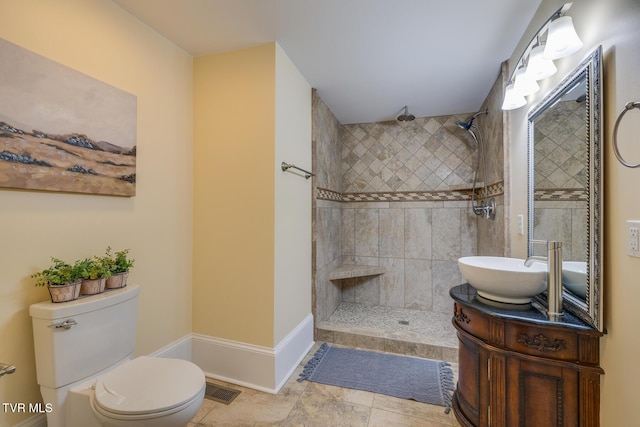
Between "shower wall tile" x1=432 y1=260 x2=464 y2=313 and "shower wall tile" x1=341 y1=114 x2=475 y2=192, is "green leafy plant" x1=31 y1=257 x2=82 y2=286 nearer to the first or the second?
"shower wall tile" x1=341 y1=114 x2=475 y2=192

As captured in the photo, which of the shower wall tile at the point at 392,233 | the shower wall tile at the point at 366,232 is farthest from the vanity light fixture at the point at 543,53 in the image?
the shower wall tile at the point at 366,232

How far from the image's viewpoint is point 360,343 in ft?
8.44

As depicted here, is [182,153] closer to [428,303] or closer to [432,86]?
[432,86]

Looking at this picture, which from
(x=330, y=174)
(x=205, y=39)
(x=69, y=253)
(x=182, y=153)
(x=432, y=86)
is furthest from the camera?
(x=330, y=174)

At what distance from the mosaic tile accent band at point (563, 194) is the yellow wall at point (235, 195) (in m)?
1.63

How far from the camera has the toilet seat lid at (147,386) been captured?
1.10m

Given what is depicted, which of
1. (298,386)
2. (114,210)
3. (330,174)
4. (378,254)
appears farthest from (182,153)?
(378,254)

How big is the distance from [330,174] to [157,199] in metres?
1.78

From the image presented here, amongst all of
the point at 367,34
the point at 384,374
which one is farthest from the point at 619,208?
the point at 384,374

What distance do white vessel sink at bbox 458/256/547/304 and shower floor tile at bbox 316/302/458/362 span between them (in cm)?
114

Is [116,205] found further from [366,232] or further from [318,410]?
[366,232]

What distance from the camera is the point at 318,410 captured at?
1.74m

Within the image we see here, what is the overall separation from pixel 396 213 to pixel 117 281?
2800mm

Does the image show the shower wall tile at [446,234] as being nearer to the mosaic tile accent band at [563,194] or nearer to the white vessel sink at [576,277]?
the mosaic tile accent band at [563,194]
